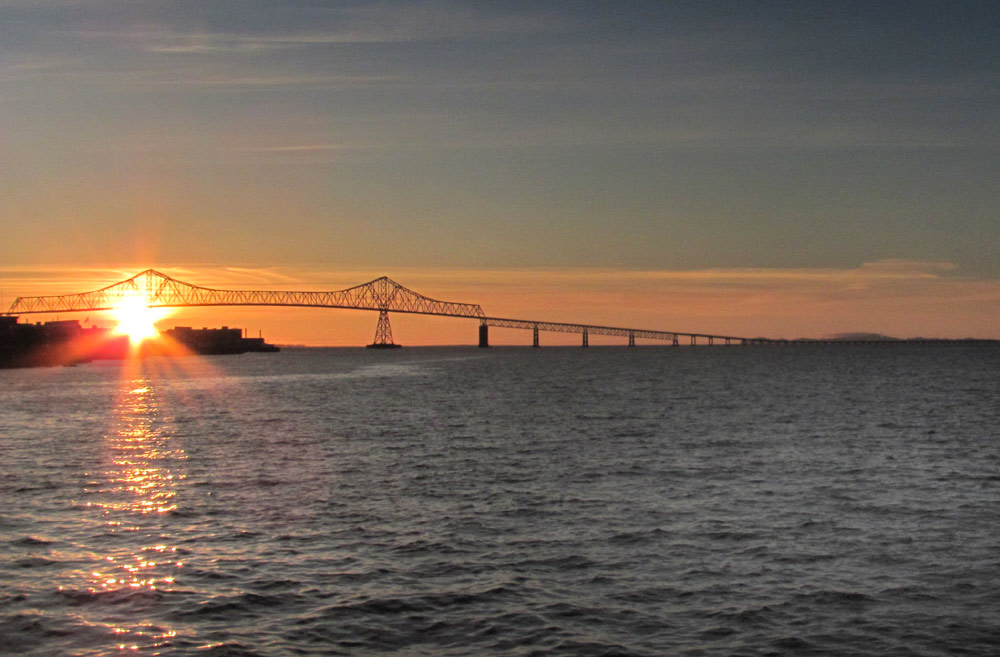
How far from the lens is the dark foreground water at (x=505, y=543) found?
17141 millimetres

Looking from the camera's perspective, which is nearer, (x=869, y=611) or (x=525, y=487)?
(x=869, y=611)

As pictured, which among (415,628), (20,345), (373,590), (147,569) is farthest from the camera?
(20,345)

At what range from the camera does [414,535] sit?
2472cm

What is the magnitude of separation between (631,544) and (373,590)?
6757 millimetres

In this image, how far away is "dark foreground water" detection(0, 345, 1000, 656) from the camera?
17141 millimetres

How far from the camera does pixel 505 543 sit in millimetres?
23766

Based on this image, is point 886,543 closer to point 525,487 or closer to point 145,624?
point 525,487

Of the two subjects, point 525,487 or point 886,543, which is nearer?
point 886,543

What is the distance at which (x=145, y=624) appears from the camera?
1755 cm

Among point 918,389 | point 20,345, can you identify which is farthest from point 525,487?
point 20,345

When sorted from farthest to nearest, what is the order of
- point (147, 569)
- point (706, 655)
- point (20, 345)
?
point (20, 345)
point (147, 569)
point (706, 655)

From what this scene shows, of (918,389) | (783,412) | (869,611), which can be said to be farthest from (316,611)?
(918,389)

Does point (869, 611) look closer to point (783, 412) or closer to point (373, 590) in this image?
point (373, 590)

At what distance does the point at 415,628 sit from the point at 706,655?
4.76 metres
